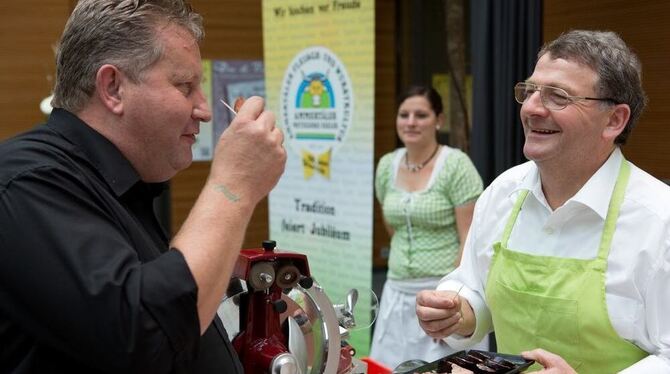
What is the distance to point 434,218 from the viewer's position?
3.40m

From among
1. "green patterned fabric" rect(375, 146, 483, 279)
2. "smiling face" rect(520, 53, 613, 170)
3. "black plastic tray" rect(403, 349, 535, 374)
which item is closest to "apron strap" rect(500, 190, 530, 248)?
"smiling face" rect(520, 53, 613, 170)

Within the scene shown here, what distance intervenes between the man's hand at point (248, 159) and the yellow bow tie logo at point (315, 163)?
261 centimetres

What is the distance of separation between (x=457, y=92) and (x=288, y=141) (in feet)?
3.58

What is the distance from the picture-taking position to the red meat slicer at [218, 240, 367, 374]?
4.74 ft

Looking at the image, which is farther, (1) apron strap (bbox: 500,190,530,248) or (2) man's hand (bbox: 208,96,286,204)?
(1) apron strap (bbox: 500,190,530,248)

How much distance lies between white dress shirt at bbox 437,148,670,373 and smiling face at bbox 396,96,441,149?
175 cm

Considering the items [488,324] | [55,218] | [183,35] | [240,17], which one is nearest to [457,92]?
[240,17]

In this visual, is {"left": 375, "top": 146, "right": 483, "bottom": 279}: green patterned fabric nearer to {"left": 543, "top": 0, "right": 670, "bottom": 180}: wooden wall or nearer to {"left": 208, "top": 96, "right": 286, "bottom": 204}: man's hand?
{"left": 543, "top": 0, "right": 670, "bottom": 180}: wooden wall

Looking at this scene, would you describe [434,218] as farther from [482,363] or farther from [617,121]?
[482,363]

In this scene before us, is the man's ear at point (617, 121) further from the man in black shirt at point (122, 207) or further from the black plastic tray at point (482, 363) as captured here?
the man in black shirt at point (122, 207)

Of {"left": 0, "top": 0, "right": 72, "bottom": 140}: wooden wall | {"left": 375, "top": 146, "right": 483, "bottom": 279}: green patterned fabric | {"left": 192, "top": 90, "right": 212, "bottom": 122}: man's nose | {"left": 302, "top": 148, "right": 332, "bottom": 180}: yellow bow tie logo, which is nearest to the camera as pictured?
{"left": 192, "top": 90, "right": 212, "bottom": 122}: man's nose

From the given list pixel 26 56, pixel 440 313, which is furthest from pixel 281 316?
pixel 26 56

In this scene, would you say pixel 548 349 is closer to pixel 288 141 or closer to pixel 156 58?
pixel 156 58

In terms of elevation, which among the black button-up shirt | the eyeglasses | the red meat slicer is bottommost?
the red meat slicer
